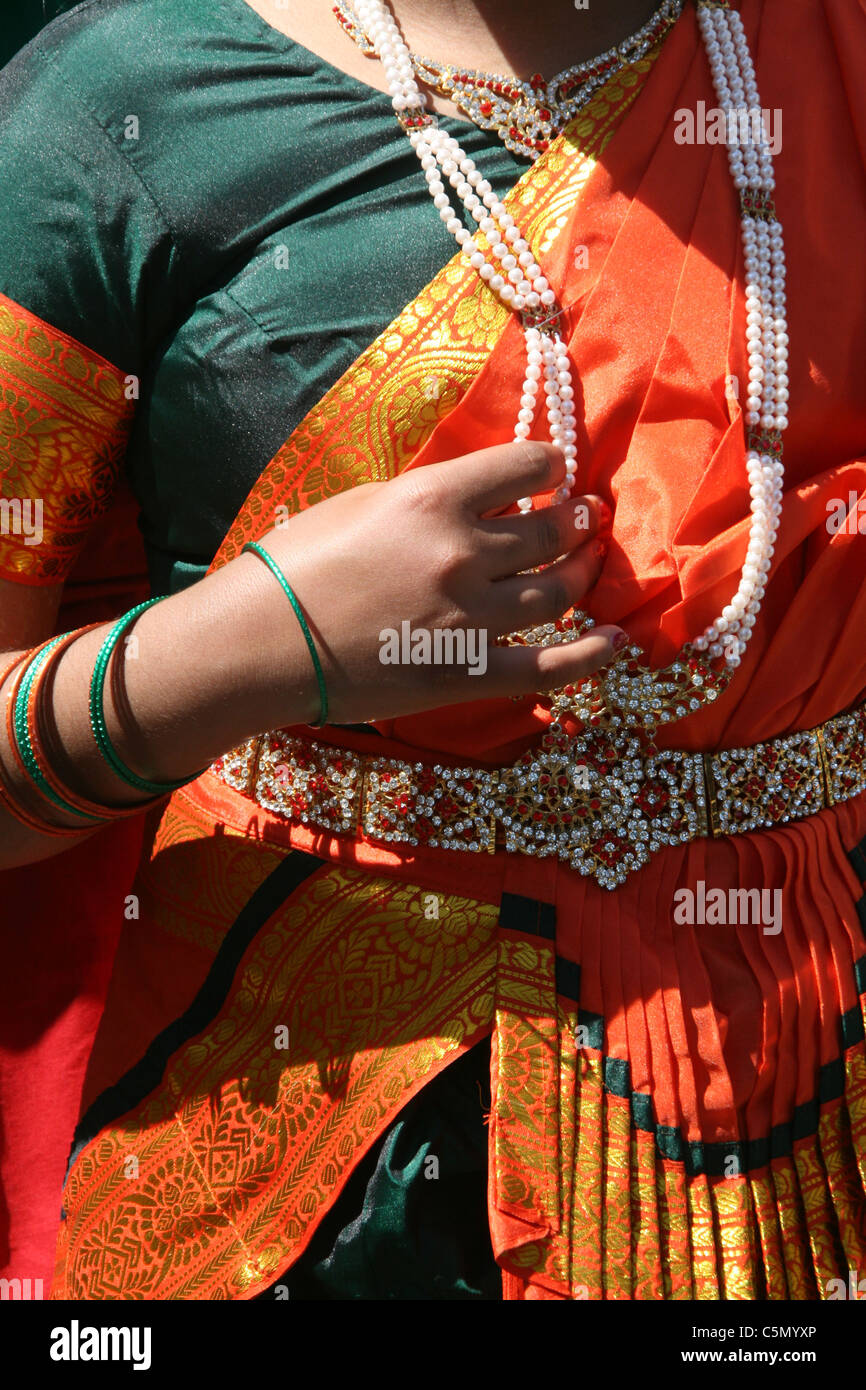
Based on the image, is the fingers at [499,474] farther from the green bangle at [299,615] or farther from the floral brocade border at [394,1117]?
the floral brocade border at [394,1117]

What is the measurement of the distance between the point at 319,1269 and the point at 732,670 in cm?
56

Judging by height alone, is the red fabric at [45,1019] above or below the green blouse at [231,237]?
below

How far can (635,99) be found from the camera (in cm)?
96

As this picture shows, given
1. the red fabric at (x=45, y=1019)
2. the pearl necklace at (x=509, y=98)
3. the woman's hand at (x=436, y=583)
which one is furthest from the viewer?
the red fabric at (x=45, y=1019)

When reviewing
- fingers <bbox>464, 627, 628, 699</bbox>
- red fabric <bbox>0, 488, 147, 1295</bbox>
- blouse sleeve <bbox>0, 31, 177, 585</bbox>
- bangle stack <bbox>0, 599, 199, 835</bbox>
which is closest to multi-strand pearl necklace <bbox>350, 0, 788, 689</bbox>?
fingers <bbox>464, 627, 628, 699</bbox>

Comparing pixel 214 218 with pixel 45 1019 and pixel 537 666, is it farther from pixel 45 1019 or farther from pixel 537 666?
pixel 45 1019

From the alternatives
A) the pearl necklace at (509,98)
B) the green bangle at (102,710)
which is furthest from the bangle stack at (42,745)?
the pearl necklace at (509,98)

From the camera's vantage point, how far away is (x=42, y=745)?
2.88 feet

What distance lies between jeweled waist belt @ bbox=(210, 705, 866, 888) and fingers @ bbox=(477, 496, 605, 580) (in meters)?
0.16

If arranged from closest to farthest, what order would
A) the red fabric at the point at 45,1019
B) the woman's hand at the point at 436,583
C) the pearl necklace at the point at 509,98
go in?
the woman's hand at the point at 436,583
the pearl necklace at the point at 509,98
the red fabric at the point at 45,1019

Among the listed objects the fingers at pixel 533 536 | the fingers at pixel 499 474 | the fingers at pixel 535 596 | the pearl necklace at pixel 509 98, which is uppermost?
the pearl necklace at pixel 509 98

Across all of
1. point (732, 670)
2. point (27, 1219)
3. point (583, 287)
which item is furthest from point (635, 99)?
point (27, 1219)

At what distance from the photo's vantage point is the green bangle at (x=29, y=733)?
2.87 ft
